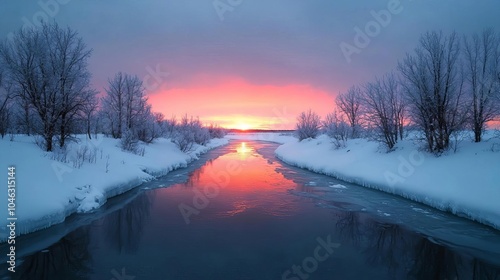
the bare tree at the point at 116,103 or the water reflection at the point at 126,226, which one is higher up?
the bare tree at the point at 116,103

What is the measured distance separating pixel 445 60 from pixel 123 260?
67.6ft

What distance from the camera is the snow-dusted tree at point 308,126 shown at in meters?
48.5

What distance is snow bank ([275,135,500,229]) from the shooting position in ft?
34.7

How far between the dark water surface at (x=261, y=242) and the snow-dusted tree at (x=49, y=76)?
23.3 feet

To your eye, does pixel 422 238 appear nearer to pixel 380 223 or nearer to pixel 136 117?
pixel 380 223

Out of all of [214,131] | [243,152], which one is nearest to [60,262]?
[243,152]

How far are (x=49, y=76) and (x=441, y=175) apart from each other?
2306 cm

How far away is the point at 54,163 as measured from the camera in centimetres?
1267

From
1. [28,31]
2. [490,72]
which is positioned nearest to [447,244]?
[490,72]

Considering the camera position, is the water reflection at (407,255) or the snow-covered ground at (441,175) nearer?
the water reflection at (407,255)

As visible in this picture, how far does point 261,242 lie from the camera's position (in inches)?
353

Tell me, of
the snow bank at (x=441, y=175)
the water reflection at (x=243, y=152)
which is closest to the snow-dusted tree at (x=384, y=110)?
the snow bank at (x=441, y=175)

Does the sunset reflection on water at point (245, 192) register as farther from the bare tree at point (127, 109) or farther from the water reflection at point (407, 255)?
the bare tree at point (127, 109)

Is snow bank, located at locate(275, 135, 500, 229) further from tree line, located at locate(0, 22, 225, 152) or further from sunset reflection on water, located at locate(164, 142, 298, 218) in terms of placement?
tree line, located at locate(0, 22, 225, 152)
